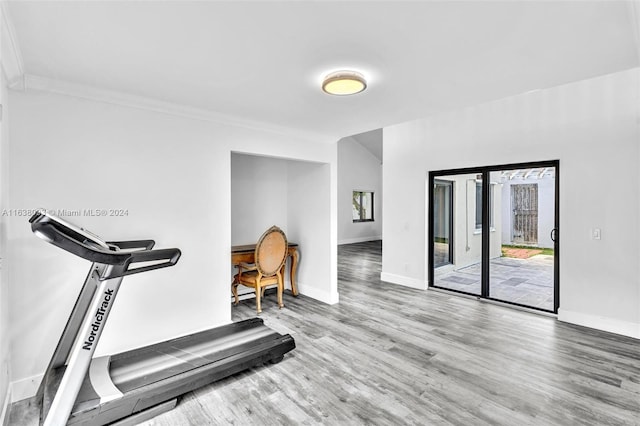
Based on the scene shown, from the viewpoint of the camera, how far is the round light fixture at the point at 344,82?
225 centimetres

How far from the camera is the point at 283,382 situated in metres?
2.48

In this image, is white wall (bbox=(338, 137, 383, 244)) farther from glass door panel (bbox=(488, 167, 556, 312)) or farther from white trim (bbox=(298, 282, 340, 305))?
glass door panel (bbox=(488, 167, 556, 312))

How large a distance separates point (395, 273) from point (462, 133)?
8.49 ft

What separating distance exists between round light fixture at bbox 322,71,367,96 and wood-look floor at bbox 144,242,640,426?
7.60ft

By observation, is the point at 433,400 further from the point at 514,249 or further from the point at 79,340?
the point at 514,249

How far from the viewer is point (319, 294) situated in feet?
15.2

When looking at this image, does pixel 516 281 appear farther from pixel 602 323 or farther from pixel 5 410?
pixel 5 410

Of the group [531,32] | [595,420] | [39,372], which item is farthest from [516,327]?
[39,372]

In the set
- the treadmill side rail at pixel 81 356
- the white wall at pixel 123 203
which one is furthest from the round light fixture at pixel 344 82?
the treadmill side rail at pixel 81 356

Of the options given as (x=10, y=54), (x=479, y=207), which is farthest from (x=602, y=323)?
(x=10, y=54)

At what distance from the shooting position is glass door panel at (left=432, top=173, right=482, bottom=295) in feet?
15.9

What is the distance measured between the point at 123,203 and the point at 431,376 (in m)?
3.03

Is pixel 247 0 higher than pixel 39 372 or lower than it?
higher

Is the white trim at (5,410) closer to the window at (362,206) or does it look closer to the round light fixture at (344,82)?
the round light fixture at (344,82)
